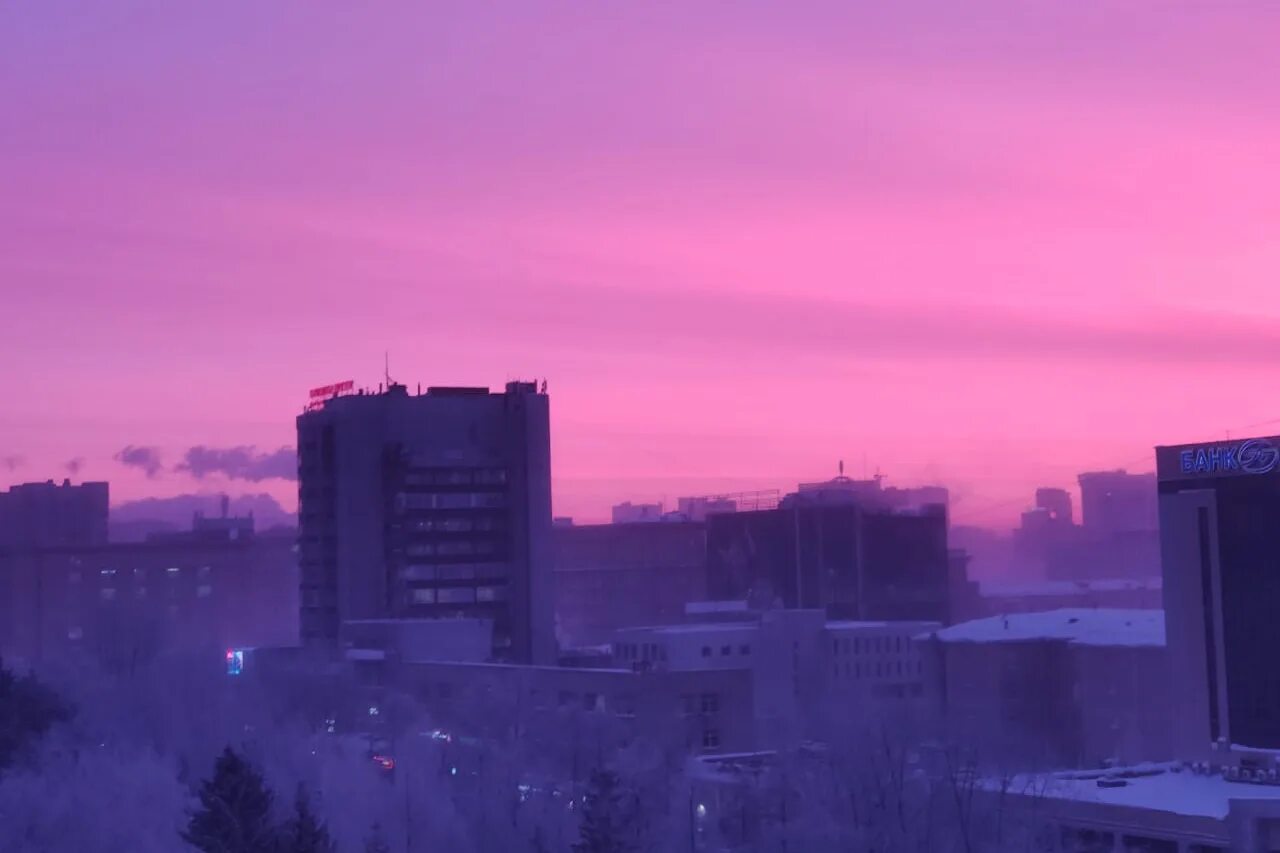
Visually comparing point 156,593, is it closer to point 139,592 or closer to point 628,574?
point 139,592

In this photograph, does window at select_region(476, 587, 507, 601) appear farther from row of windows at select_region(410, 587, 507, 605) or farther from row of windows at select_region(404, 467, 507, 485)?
row of windows at select_region(404, 467, 507, 485)

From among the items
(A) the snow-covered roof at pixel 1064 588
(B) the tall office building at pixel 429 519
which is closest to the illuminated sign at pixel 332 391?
(B) the tall office building at pixel 429 519

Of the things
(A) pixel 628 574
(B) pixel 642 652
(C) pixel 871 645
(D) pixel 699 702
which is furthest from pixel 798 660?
(A) pixel 628 574

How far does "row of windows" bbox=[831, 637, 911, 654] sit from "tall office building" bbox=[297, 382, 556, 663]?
7.77 meters

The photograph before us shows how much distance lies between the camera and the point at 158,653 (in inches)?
1789

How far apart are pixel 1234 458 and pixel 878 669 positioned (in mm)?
18279

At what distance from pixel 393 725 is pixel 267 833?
20141 mm

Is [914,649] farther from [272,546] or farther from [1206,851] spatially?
[272,546]

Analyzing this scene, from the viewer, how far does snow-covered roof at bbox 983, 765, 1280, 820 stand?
19.6 m

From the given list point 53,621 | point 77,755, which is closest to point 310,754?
point 77,755

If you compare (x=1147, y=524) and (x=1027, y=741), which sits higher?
(x=1147, y=524)

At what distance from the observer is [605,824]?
603 inches

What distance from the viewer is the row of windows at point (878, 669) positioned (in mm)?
39688

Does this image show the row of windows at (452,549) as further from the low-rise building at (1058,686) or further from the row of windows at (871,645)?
the low-rise building at (1058,686)
